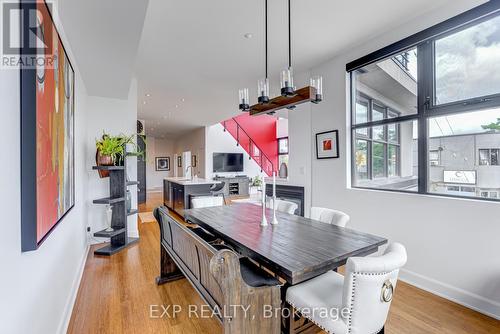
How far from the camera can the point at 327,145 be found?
3.63 metres

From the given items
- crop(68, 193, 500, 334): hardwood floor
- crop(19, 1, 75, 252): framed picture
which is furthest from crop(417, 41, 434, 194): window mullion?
crop(19, 1, 75, 252): framed picture

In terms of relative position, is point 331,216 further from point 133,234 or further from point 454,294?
point 133,234

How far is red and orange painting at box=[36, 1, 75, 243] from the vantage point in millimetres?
1234

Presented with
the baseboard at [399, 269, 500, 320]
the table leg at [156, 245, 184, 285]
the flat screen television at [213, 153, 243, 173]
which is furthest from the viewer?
the flat screen television at [213, 153, 243, 173]

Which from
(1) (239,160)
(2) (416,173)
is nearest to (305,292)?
(2) (416,173)

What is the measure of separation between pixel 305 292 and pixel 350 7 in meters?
2.62

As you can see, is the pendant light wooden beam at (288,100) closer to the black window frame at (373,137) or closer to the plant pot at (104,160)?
the black window frame at (373,137)

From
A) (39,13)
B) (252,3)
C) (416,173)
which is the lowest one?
(416,173)

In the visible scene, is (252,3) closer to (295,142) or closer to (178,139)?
(295,142)

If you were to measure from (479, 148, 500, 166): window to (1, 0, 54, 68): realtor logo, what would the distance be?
3.44 m

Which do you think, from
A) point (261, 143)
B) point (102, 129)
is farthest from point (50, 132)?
point (261, 143)

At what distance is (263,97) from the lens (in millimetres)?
2314

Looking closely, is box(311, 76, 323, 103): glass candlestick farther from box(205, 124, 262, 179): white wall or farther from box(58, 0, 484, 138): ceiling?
box(205, 124, 262, 179): white wall

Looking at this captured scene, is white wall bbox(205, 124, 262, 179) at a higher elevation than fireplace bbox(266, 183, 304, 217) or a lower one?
higher
